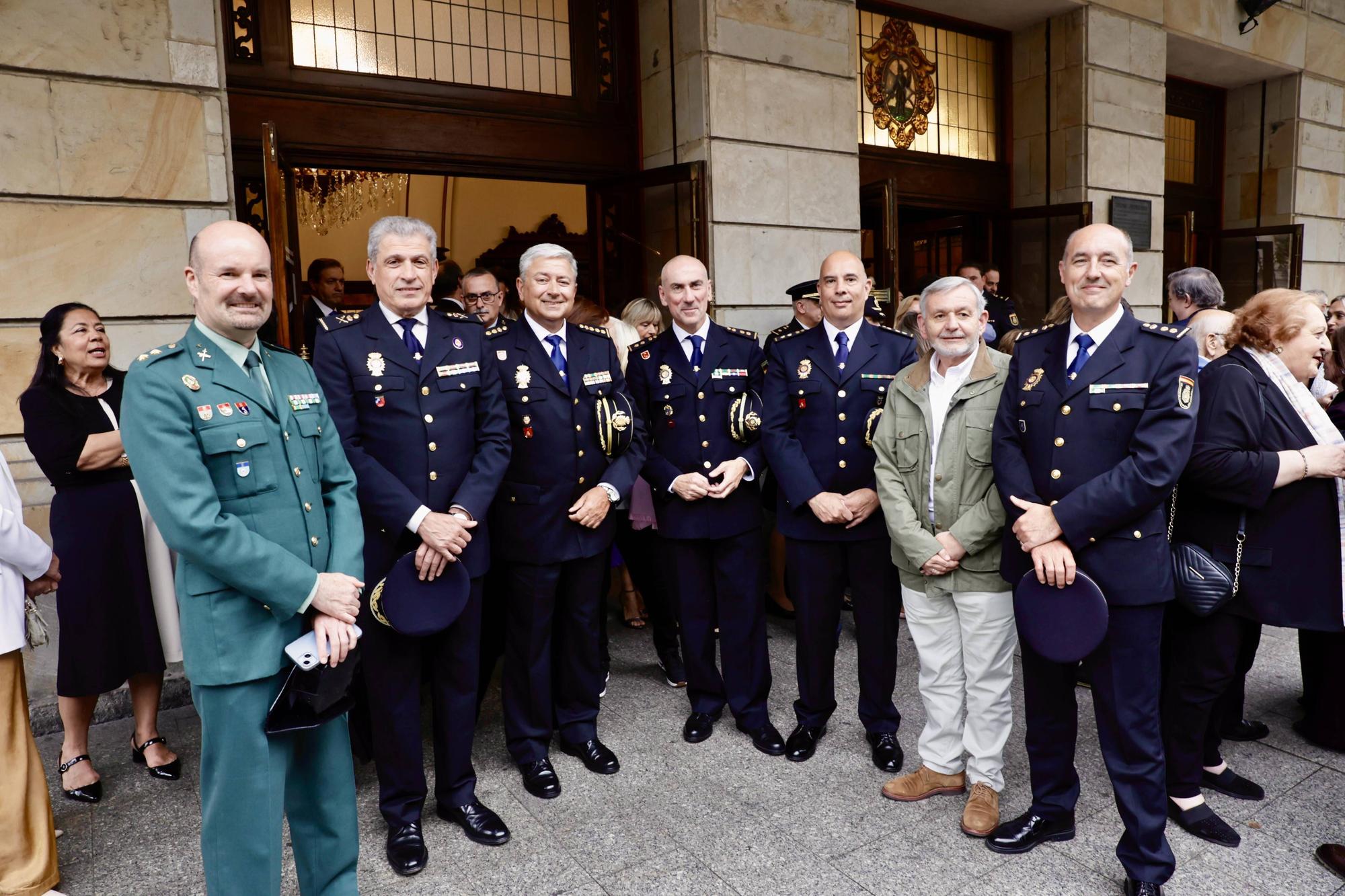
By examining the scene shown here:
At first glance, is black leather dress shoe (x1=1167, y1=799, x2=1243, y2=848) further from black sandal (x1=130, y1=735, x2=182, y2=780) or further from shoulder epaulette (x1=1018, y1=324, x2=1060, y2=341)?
black sandal (x1=130, y1=735, x2=182, y2=780)

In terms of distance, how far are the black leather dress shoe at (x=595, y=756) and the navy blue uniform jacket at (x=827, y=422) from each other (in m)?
1.13

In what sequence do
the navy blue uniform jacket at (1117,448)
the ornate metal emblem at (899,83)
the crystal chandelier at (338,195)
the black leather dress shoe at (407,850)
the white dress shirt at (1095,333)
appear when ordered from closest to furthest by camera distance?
the navy blue uniform jacket at (1117,448)
the white dress shirt at (1095,333)
the black leather dress shoe at (407,850)
the ornate metal emblem at (899,83)
the crystal chandelier at (338,195)

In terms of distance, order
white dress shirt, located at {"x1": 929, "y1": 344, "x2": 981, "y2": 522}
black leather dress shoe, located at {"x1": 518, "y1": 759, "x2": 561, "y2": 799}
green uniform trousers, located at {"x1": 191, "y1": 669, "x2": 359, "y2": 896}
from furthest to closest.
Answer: black leather dress shoe, located at {"x1": 518, "y1": 759, "x2": 561, "y2": 799} → white dress shirt, located at {"x1": 929, "y1": 344, "x2": 981, "y2": 522} → green uniform trousers, located at {"x1": 191, "y1": 669, "x2": 359, "y2": 896}

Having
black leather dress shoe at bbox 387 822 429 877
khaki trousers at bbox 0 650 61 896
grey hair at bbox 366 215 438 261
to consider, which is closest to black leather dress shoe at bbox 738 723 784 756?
black leather dress shoe at bbox 387 822 429 877

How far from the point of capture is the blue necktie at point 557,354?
11.3 feet

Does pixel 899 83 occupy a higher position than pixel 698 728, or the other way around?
pixel 899 83

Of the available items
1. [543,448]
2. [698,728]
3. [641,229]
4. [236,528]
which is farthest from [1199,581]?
[641,229]

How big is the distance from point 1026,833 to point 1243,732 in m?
1.44

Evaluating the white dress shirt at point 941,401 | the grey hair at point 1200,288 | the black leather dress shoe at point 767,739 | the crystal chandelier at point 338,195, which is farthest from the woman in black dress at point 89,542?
the crystal chandelier at point 338,195

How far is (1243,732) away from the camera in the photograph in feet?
12.1

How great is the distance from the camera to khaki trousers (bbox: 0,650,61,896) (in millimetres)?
2621

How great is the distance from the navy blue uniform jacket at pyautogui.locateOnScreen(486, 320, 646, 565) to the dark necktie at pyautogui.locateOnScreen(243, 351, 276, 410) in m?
1.10

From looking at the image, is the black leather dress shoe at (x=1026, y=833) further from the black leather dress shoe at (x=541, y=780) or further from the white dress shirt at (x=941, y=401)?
the black leather dress shoe at (x=541, y=780)

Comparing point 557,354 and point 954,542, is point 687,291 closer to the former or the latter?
point 557,354
